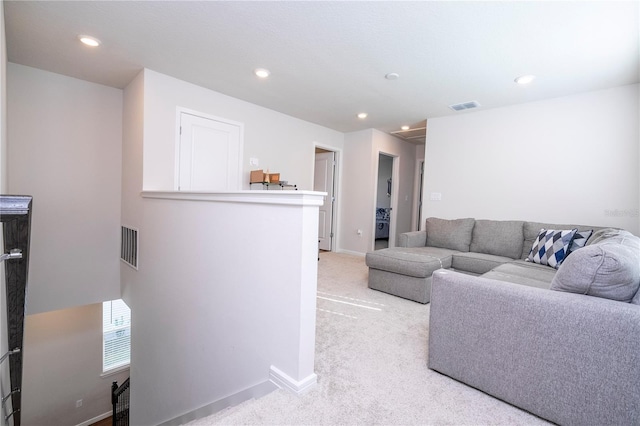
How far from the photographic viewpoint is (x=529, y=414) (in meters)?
1.34

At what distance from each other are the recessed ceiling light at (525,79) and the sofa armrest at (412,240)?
6.75 feet

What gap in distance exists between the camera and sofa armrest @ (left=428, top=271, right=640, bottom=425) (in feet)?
3.75

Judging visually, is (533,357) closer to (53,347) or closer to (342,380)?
(342,380)

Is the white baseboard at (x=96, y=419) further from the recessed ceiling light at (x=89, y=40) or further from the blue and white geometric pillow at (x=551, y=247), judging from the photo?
the blue and white geometric pillow at (x=551, y=247)

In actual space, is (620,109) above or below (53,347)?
above

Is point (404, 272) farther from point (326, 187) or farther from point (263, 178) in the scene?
point (326, 187)

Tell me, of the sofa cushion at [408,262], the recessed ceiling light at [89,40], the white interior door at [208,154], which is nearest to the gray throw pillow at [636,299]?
the sofa cushion at [408,262]

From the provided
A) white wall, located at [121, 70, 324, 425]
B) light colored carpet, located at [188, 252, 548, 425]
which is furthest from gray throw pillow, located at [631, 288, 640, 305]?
white wall, located at [121, 70, 324, 425]

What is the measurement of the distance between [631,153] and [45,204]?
655 centimetres

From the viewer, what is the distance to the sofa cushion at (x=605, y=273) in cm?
123

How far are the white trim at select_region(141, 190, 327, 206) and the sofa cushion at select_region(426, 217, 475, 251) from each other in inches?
112

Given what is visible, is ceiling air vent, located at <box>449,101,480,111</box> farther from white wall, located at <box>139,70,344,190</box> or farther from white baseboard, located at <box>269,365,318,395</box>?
white baseboard, located at <box>269,365,318,395</box>

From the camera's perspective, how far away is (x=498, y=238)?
3.51 meters

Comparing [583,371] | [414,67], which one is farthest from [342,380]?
[414,67]
